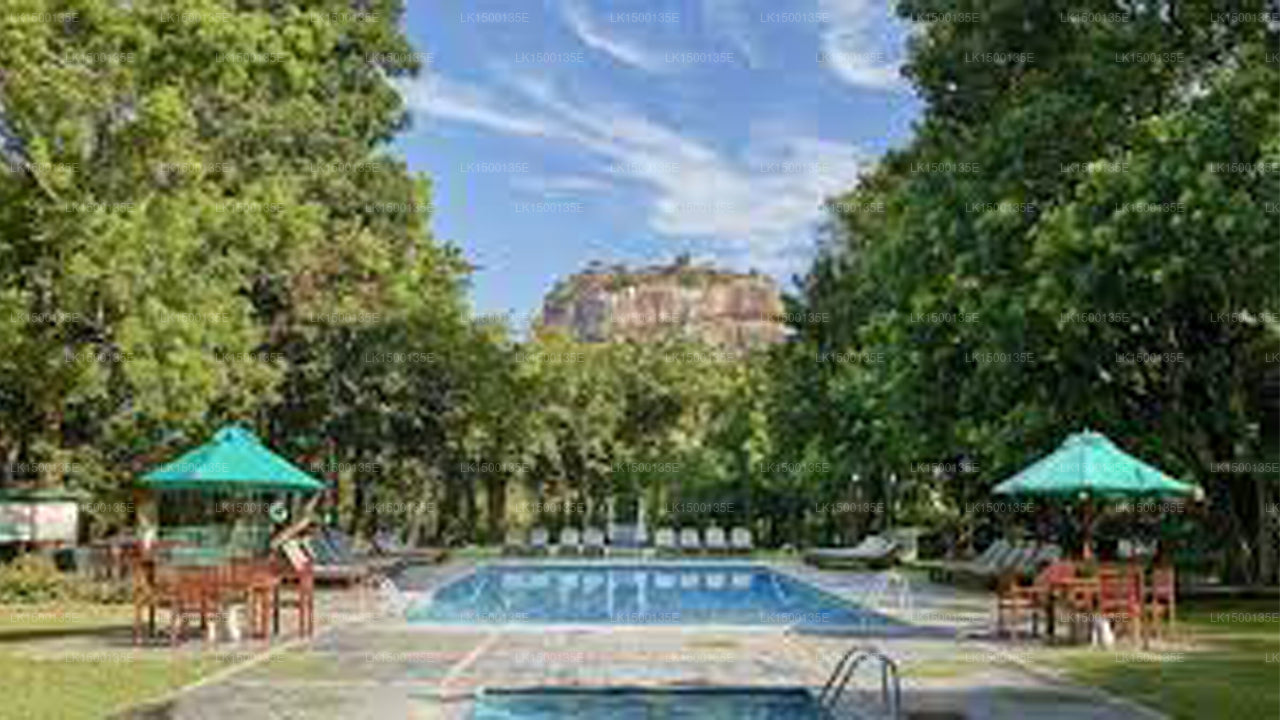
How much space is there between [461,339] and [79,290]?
19.4m

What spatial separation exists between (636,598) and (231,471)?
11.5 m

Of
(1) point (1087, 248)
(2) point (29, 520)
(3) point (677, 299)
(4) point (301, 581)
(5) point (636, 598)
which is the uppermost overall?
(3) point (677, 299)

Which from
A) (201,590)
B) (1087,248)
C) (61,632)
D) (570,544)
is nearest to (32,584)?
(61,632)

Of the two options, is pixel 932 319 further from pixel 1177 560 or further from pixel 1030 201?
pixel 1177 560

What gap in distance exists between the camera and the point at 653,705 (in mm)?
13797

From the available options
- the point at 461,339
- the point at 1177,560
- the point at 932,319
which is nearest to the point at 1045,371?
the point at 932,319

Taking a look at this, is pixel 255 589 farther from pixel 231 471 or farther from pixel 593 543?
pixel 593 543

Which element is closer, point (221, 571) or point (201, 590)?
point (201, 590)

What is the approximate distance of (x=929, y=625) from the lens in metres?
22.2

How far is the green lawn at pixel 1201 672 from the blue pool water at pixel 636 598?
4704mm

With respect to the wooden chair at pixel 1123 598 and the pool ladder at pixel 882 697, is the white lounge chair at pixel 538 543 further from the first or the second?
the pool ladder at pixel 882 697

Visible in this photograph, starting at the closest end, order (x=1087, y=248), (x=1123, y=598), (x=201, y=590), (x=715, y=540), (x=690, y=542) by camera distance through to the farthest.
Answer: (x=201, y=590)
(x=1123, y=598)
(x=1087, y=248)
(x=715, y=540)
(x=690, y=542)

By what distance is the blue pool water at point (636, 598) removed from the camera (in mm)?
24516

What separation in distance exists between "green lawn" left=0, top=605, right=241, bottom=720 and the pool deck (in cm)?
47
